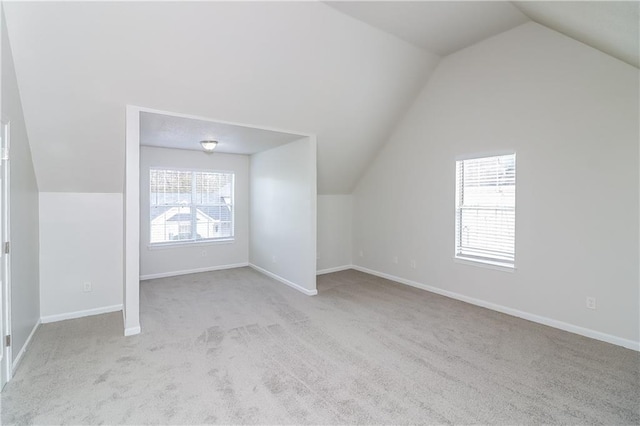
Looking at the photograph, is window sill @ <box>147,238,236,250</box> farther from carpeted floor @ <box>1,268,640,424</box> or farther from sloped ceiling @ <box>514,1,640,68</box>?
sloped ceiling @ <box>514,1,640,68</box>

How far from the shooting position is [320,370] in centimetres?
271

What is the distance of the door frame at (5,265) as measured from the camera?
7.97ft

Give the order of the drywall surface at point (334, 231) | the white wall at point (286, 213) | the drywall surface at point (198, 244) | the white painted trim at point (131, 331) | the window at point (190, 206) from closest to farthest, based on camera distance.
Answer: the white painted trim at point (131, 331)
the white wall at point (286, 213)
the drywall surface at point (198, 244)
the window at point (190, 206)
the drywall surface at point (334, 231)

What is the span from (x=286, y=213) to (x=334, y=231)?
1.49 m

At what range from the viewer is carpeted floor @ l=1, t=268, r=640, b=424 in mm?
2174

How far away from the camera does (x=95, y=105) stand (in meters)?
3.27

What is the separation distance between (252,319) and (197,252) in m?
2.90

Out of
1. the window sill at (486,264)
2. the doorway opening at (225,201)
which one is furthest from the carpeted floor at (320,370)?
the doorway opening at (225,201)

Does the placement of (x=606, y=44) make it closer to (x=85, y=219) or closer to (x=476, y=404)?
(x=476, y=404)

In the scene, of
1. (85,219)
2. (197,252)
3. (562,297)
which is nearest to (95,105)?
(85,219)

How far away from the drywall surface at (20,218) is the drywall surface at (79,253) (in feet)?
0.76

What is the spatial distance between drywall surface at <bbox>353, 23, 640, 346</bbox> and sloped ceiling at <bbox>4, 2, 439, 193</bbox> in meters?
0.88

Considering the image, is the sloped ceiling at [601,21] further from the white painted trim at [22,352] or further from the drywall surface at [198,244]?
the drywall surface at [198,244]

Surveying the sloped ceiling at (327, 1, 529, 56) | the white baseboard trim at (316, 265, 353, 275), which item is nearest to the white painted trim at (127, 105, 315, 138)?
the sloped ceiling at (327, 1, 529, 56)
